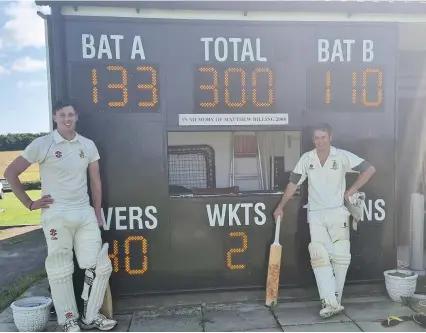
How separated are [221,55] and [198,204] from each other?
1.48m

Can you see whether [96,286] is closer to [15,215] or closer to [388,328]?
[388,328]

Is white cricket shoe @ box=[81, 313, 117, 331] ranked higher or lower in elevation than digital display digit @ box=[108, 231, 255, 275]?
lower

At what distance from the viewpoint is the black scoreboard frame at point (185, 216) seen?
425 cm

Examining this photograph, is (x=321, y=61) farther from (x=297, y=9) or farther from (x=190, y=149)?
(x=190, y=149)

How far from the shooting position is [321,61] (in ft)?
14.6

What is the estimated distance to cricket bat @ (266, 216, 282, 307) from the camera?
4230 millimetres

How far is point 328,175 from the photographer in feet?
13.5

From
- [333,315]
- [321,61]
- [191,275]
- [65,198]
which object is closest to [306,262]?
[333,315]

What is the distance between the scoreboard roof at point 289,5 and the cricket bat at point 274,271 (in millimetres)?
2070

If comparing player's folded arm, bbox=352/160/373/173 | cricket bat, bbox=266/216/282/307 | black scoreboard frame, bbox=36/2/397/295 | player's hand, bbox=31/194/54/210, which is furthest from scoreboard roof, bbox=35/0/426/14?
cricket bat, bbox=266/216/282/307

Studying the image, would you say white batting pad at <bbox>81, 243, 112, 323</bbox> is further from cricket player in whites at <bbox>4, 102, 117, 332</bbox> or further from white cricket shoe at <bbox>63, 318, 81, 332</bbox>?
white cricket shoe at <bbox>63, 318, 81, 332</bbox>

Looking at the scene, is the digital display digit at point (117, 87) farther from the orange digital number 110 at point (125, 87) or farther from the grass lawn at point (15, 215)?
the grass lawn at point (15, 215)

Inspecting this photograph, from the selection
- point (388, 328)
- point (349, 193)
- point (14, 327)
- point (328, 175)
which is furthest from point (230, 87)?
point (14, 327)

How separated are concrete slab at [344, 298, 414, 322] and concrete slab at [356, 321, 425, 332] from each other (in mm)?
94
